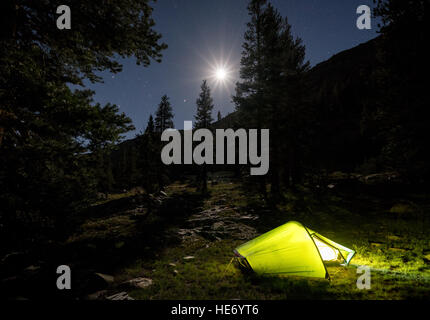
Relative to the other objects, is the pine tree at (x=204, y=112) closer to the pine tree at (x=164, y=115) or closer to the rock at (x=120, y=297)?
the pine tree at (x=164, y=115)

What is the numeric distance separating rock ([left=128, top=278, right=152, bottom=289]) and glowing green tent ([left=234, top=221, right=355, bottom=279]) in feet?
9.18

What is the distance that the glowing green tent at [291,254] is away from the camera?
17.4 feet

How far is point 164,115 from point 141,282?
108 feet

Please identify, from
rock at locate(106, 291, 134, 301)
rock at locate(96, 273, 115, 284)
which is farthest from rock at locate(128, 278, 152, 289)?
rock at locate(96, 273, 115, 284)

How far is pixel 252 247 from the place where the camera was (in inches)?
237

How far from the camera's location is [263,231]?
31.3 ft

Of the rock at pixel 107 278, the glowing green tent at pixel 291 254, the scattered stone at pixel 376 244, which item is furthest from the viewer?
the scattered stone at pixel 376 244

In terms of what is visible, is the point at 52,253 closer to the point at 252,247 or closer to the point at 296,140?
the point at 252,247

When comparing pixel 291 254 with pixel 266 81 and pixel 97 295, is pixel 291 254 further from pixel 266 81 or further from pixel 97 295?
pixel 266 81

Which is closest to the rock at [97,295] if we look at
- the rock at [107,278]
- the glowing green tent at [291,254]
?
the rock at [107,278]

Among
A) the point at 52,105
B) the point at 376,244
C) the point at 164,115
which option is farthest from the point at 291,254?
the point at 164,115

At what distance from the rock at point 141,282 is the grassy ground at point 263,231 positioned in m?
0.19

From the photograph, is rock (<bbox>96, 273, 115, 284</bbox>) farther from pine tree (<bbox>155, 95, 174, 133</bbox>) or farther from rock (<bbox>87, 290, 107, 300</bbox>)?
pine tree (<bbox>155, 95, 174, 133</bbox>)

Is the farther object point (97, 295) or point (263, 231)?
point (263, 231)
